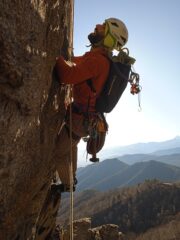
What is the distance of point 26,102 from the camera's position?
4.53 m

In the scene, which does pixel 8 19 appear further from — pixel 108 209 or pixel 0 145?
pixel 108 209

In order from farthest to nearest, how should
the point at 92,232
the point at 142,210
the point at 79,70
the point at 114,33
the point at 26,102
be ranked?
the point at 142,210, the point at 92,232, the point at 114,33, the point at 79,70, the point at 26,102

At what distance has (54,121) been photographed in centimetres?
614

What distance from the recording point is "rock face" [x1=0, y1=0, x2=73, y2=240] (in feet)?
13.1

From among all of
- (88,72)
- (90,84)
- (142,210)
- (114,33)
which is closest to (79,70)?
(88,72)

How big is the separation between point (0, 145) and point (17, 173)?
89cm

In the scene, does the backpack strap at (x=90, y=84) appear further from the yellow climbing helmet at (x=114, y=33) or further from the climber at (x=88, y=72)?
the yellow climbing helmet at (x=114, y=33)

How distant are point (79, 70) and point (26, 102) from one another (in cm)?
133

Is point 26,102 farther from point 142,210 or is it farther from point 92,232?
point 142,210

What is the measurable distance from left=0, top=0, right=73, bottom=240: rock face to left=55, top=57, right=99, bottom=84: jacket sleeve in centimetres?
25

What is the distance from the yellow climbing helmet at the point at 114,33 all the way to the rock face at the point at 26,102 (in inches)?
31.3

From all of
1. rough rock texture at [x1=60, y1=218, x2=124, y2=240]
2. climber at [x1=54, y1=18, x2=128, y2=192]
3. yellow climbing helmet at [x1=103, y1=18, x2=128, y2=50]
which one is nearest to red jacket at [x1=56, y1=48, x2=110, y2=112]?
climber at [x1=54, y1=18, x2=128, y2=192]

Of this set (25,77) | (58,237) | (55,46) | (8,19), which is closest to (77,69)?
(55,46)

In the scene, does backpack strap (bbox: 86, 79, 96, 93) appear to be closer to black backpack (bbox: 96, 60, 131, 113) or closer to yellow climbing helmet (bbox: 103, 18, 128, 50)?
black backpack (bbox: 96, 60, 131, 113)
